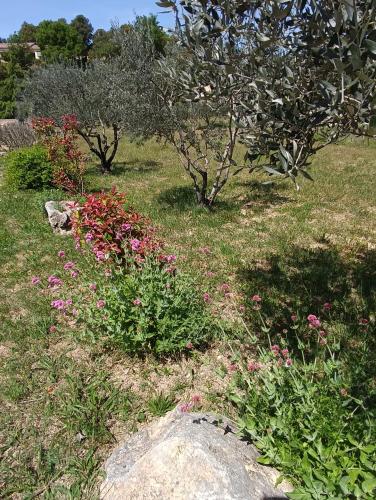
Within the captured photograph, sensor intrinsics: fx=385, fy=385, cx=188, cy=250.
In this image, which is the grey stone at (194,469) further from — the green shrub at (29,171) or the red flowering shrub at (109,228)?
the green shrub at (29,171)

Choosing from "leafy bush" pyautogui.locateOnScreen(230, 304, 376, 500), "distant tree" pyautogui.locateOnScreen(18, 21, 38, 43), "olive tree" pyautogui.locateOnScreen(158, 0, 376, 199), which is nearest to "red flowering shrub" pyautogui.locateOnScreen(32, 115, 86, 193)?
"olive tree" pyautogui.locateOnScreen(158, 0, 376, 199)

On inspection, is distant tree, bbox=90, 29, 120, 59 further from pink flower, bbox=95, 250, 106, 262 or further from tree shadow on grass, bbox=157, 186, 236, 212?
pink flower, bbox=95, 250, 106, 262

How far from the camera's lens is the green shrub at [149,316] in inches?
173

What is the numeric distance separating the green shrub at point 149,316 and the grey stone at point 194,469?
135cm

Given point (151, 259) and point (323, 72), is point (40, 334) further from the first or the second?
point (323, 72)

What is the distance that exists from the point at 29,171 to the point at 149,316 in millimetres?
10190

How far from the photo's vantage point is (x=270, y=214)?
9.62m

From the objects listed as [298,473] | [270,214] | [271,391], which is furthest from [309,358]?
[270,214]

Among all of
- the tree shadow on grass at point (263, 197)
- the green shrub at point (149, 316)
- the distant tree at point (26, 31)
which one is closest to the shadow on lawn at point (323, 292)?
the green shrub at point (149, 316)

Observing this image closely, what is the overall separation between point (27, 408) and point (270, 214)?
717cm

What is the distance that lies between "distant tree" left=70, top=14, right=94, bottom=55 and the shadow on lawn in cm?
7141

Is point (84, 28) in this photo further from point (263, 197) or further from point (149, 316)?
point (149, 316)

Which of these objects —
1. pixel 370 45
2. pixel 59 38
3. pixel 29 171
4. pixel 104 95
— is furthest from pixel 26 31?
pixel 370 45

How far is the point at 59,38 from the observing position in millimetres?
61031
